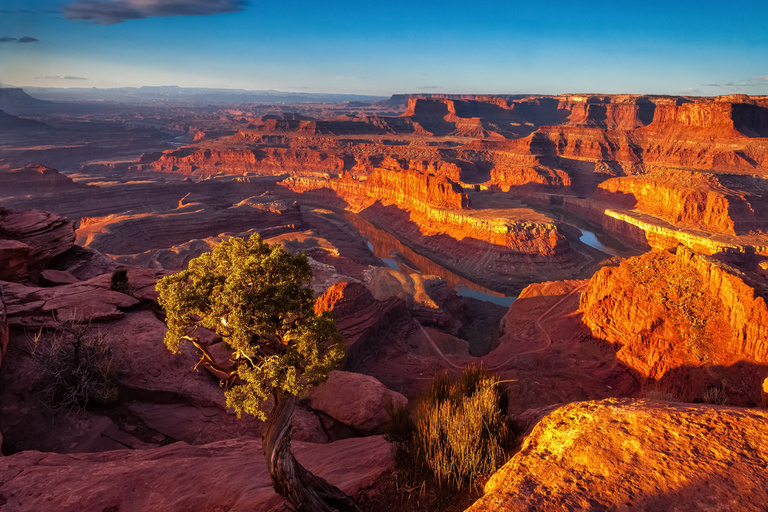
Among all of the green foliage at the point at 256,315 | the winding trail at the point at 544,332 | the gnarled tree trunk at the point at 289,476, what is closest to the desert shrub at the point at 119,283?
the green foliage at the point at 256,315

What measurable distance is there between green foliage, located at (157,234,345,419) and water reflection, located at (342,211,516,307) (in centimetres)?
4727

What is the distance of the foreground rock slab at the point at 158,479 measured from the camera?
8570 mm

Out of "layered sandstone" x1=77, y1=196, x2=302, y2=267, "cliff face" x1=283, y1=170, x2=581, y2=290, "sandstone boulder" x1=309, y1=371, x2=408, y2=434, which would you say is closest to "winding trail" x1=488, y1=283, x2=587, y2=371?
"sandstone boulder" x1=309, y1=371, x2=408, y2=434

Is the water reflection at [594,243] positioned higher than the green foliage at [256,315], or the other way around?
the green foliage at [256,315]

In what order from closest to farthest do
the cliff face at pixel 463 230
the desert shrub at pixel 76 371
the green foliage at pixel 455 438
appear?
1. the green foliage at pixel 455 438
2. the desert shrub at pixel 76 371
3. the cliff face at pixel 463 230

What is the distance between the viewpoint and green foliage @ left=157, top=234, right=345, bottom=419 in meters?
7.79

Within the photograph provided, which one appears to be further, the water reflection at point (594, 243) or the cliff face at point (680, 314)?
the water reflection at point (594, 243)

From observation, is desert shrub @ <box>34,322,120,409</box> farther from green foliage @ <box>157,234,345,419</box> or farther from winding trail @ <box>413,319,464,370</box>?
winding trail @ <box>413,319,464,370</box>

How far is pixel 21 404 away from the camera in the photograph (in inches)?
479

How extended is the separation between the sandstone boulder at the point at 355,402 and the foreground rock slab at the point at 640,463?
9774 millimetres

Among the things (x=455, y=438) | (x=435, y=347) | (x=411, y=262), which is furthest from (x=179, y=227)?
(x=455, y=438)

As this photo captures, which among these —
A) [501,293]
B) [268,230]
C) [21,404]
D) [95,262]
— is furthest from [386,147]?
[21,404]

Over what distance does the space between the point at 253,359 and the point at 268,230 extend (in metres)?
61.5

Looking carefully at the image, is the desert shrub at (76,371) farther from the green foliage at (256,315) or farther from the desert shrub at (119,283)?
the green foliage at (256,315)
